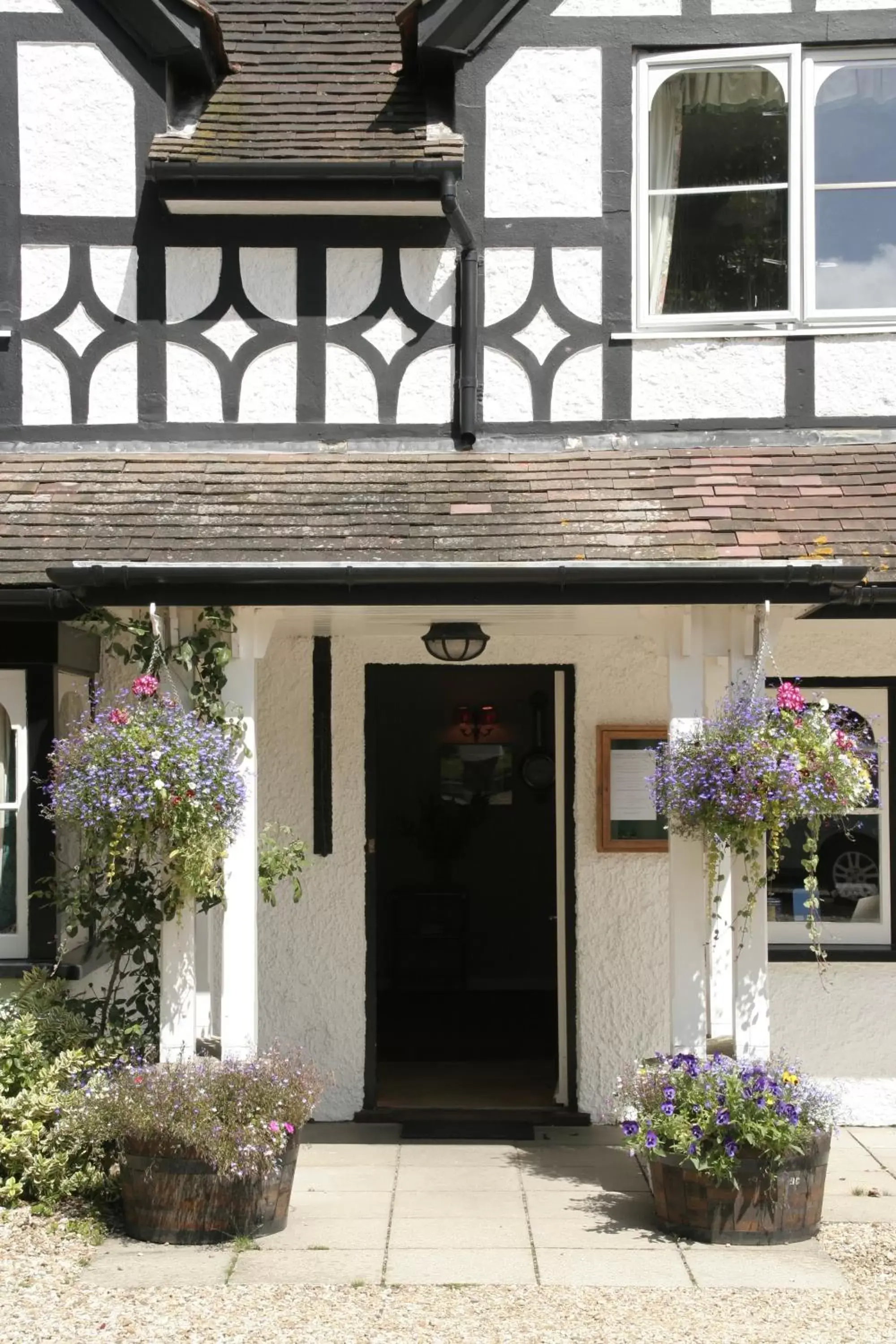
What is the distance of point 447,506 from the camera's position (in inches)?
275

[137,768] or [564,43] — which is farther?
[564,43]

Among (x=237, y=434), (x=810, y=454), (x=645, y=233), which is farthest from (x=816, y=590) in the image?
(x=237, y=434)

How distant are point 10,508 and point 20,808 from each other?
4.75 feet

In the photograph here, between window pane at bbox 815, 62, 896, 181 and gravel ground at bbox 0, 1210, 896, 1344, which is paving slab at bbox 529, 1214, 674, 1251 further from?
window pane at bbox 815, 62, 896, 181

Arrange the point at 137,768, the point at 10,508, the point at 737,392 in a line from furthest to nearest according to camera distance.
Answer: the point at 737,392 < the point at 10,508 < the point at 137,768

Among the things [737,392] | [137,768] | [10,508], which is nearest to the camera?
[137,768]

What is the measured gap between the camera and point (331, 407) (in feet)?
24.9

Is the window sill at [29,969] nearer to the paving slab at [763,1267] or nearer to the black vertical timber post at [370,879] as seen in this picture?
the black vertical timber post at [370,879]

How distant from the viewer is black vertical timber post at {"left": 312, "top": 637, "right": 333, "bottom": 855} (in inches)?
305

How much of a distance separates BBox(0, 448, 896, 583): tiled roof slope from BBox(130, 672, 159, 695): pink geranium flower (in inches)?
26.6

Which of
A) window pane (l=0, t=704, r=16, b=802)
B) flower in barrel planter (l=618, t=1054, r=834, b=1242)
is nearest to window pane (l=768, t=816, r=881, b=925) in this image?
flower in barrel planter (l=618, t=1054, r=834, b=1242)

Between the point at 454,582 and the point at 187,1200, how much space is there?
2586mm

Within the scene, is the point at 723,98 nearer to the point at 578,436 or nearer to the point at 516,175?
the point at 516,175

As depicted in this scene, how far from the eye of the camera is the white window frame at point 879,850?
7699mm
